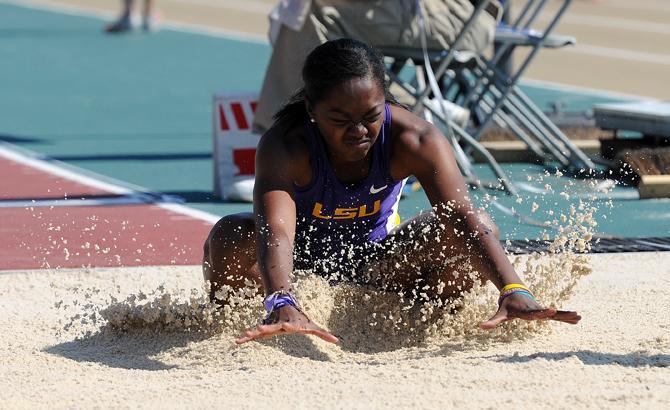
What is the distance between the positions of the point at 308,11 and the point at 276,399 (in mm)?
4050

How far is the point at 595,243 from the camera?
21.7 ft

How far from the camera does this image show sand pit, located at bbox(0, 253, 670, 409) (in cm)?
406

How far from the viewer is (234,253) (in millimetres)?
4941

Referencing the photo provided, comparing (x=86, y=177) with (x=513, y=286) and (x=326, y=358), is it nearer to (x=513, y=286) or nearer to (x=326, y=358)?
(x=326, y=358)

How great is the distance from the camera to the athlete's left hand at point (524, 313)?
13.8 ft

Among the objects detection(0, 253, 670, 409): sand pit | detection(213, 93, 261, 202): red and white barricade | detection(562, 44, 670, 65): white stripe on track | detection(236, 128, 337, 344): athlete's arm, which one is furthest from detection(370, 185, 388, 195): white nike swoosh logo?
detection(562, 44, 670, 65): white stripe on track

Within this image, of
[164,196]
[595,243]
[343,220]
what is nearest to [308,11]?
[164,196]

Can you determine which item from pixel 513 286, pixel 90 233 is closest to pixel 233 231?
pixel 513 286

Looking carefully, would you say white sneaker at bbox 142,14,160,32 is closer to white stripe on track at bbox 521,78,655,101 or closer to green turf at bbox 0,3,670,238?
green turf at bbox 0,3,670,238

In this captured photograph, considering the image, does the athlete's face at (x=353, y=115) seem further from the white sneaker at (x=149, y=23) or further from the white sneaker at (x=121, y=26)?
the white sneaker at (x=149, y=23)

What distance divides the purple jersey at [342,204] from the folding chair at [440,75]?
2.84 meters

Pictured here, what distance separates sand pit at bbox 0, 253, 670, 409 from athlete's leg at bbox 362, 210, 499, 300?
0.42ft

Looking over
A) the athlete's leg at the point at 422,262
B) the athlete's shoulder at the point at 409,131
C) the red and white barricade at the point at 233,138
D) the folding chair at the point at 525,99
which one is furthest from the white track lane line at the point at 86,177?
the athlete's shoulder at the point at 409,131

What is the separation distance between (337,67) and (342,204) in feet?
1.92
